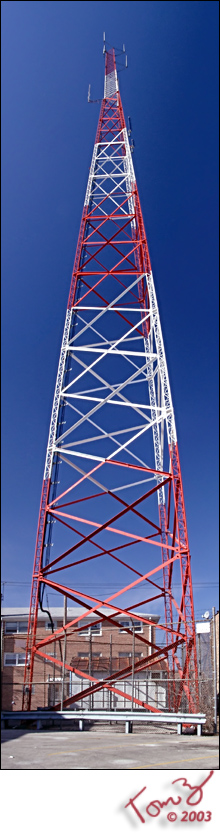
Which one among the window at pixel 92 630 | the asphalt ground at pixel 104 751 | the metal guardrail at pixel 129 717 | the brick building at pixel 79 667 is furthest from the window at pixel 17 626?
the asphalt ground at pixel 104 751

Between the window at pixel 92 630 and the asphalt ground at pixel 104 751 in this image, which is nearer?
the asphalt ground at pixel 104 751

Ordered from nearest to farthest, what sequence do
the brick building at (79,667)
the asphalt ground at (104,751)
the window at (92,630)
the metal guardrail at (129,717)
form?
the asphalt ground at (104,751), the metal guardrail at (129,717), the window at (92,630), the brick building at (79,667)

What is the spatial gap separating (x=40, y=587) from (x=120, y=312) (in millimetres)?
8039

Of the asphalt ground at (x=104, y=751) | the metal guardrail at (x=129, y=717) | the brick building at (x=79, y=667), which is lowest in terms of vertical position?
the brick building at (x=79, y=667)

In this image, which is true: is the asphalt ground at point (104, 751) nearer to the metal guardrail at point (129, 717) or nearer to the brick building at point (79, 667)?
the metal guardrail at point (129, 717)

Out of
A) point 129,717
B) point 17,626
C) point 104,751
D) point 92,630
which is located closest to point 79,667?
point 17,626

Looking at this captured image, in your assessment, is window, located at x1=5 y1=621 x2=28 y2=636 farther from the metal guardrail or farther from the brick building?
the metal guardrail

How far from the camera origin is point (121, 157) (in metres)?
19.8

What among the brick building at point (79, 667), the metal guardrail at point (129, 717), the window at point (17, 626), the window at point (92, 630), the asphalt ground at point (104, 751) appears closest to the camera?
the asphalt ground at point (104, 751)

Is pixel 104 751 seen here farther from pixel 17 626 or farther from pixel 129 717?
pixel 17 626

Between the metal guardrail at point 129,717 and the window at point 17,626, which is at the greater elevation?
the metal guardrail at point 129,717

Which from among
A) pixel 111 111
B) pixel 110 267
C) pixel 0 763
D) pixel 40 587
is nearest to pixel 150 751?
pixel 0 763

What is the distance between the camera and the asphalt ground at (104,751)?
237 inches

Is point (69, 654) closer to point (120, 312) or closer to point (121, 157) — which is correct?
point (120, 312)
